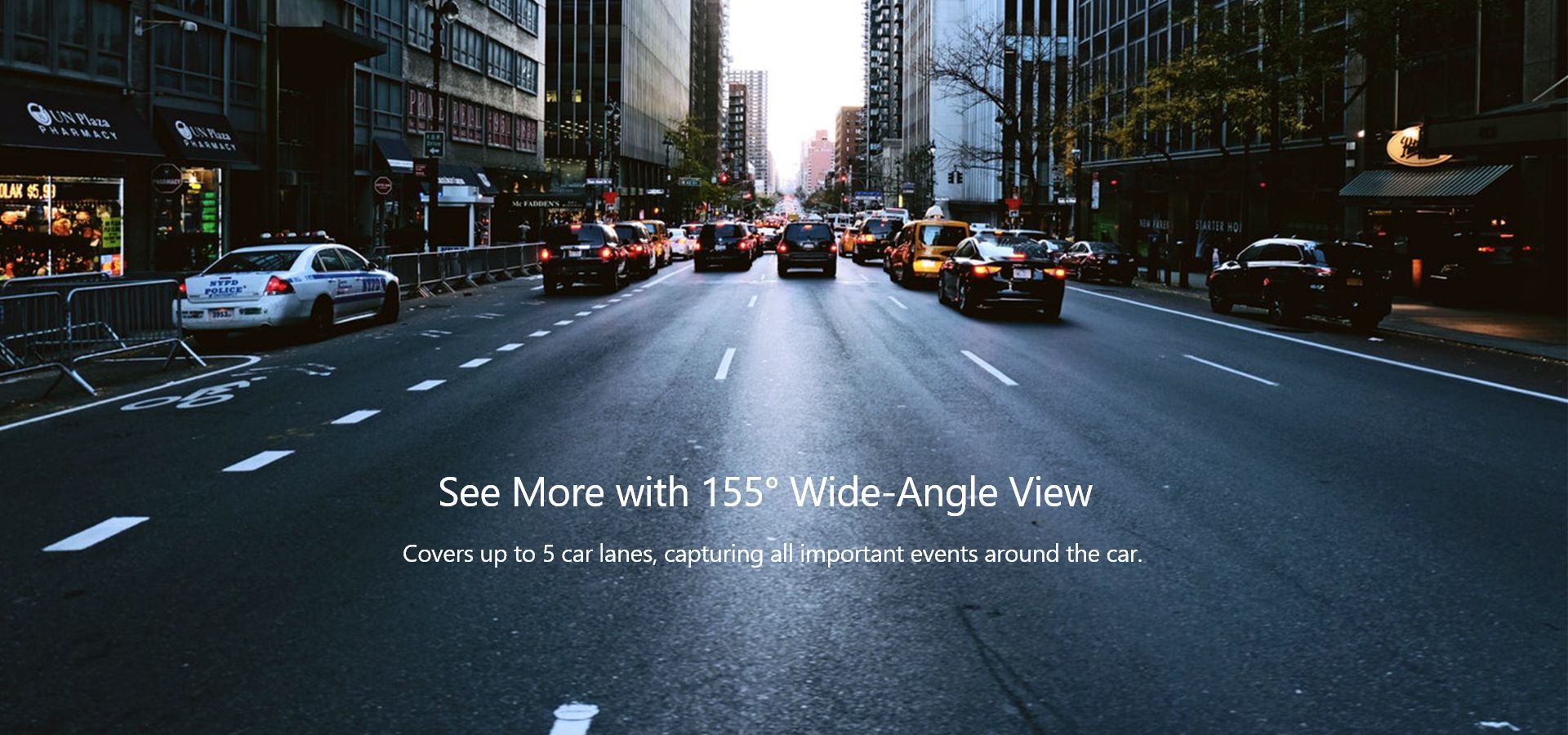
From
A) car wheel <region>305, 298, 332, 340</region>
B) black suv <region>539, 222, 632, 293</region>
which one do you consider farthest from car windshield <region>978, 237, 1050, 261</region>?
car wheel <region>305, 298, 332, 340</region>

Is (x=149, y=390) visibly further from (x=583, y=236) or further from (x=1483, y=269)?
(x=1483, y=269)

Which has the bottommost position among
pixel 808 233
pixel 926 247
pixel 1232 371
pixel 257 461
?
pixel 257 461

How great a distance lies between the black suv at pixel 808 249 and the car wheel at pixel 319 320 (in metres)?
21.1

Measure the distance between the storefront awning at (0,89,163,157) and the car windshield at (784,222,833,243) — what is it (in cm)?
1874

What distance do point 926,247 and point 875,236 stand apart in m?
22.8

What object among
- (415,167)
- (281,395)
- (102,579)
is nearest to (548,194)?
(415,167)

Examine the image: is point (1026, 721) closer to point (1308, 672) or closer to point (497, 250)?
point (1308, 672)

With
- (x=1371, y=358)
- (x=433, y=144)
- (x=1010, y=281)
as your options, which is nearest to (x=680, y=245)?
(x=433, y=144)

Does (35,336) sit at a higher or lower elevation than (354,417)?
higher

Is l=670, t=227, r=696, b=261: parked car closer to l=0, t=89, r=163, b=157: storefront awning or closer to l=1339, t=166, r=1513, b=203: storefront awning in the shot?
l=0, t=89, r=163, b=157: storefront awning

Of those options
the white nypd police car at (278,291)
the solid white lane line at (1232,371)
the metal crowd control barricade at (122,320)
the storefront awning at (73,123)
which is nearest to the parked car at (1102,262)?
the solid white lane line at (1232,371)

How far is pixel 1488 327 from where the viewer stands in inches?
950

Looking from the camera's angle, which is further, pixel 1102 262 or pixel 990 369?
pixel 1102 262

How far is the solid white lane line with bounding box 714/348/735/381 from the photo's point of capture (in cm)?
1435
